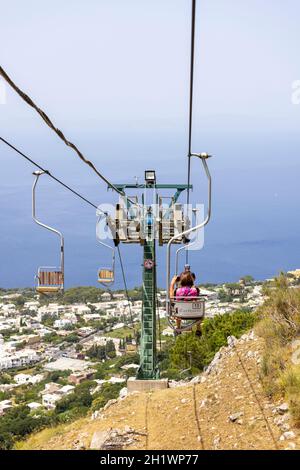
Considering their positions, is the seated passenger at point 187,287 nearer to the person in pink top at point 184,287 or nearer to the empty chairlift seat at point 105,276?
the person in pink top at point 184,287

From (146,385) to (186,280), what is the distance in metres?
4.36

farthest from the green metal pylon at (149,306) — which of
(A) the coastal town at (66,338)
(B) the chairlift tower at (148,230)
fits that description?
(A) the coastal town at (66,338)

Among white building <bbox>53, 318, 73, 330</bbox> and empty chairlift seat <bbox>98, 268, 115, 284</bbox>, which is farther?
white building <bbox>53, 318, 73, 330</bbox>

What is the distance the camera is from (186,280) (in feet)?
31.2

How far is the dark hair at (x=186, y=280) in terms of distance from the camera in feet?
31.1

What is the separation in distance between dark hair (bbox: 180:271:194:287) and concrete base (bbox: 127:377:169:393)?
3.89 metres

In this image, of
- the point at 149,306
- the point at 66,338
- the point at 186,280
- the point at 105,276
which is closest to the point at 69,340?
the point at 66,338

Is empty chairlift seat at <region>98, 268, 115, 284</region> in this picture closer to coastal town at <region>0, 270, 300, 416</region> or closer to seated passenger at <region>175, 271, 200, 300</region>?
seated passenger at <region>175, 271, 200, 300</region>

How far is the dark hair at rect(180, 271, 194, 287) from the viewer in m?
9.48

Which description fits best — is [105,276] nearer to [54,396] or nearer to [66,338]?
[54,396]

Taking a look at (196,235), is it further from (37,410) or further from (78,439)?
(37,410)

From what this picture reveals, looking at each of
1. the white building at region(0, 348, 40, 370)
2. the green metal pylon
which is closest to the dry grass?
the green metal pylon
